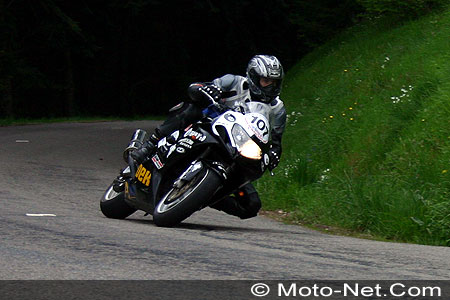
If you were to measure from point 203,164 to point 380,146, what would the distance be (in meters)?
4.16

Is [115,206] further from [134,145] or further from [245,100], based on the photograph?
[245,100]

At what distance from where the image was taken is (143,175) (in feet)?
31.6

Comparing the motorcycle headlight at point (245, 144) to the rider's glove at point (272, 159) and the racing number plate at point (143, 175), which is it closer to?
the rider's glove at point (272, 159)

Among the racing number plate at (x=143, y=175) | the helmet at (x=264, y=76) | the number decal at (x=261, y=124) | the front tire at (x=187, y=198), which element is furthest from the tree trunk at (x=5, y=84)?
the number decal at (x=261, y=124)

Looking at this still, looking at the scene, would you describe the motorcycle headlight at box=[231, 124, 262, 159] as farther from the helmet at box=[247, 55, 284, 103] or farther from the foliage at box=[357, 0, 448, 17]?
the foliage at box=[357, 0, 448, 17]

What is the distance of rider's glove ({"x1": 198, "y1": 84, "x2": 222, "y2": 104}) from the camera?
30.2 ft

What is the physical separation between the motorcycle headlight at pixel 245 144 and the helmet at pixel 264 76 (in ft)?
2.44

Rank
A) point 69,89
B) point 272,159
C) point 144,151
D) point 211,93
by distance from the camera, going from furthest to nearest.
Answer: point 69,89 → point 144,151 → point 272,159 → point 211,93

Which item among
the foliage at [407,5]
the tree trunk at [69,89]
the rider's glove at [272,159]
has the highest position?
the rider's glove at [272,159]

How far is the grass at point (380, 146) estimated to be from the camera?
9.98 m

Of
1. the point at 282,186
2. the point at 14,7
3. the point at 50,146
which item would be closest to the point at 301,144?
the point at 282,186

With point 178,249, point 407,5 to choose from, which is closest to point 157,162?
point 178,249

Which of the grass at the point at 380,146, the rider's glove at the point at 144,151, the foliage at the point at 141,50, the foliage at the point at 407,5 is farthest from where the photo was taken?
the foliage at the point at 141,50

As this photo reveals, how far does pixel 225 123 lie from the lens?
29.5 ft
